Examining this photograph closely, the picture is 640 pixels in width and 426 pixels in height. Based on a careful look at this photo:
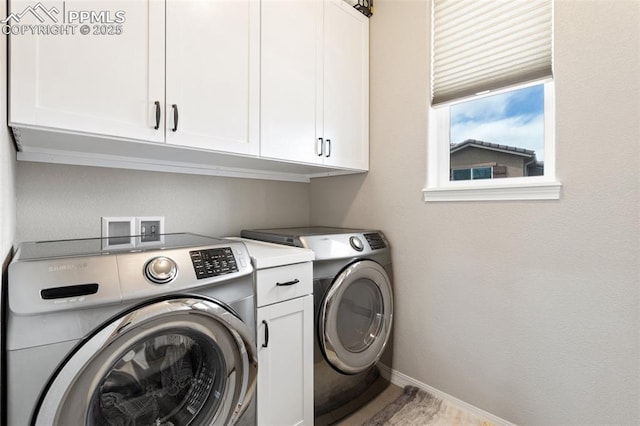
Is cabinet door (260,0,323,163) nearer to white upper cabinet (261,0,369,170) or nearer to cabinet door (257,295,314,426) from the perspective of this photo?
white upper cabinet (261,0,369,170)

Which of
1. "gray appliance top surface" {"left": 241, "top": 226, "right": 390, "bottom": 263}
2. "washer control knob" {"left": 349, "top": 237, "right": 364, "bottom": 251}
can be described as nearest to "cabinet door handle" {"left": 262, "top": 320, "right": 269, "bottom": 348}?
"gray appliance top surface" {"left": 241, "top": 226, "right": 390, "bottom": 263}

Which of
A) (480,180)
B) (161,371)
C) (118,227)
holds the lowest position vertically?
(161,371)

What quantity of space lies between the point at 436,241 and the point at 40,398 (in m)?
1.82

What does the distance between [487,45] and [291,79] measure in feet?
3.60

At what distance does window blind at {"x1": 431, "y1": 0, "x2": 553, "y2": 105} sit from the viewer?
1.53 metres

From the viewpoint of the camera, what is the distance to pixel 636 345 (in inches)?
49.6

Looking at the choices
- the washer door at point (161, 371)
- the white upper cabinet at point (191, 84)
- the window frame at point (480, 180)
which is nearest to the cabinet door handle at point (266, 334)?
the washer door at point (161, 371)

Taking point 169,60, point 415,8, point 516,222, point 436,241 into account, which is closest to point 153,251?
point 169,60

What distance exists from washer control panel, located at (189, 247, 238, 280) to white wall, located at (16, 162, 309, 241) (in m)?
0.76

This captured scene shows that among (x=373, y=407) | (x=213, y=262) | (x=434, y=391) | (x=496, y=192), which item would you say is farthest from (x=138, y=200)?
(x=434, y=391)

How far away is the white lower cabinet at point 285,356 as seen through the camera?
133 cm

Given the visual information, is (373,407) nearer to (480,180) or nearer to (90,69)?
(480,180)

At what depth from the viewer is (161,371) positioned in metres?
1.09

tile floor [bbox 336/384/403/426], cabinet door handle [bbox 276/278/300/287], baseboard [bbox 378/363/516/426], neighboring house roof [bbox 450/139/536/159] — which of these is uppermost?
neighboring house roof [bbox 450/139/536/159]
